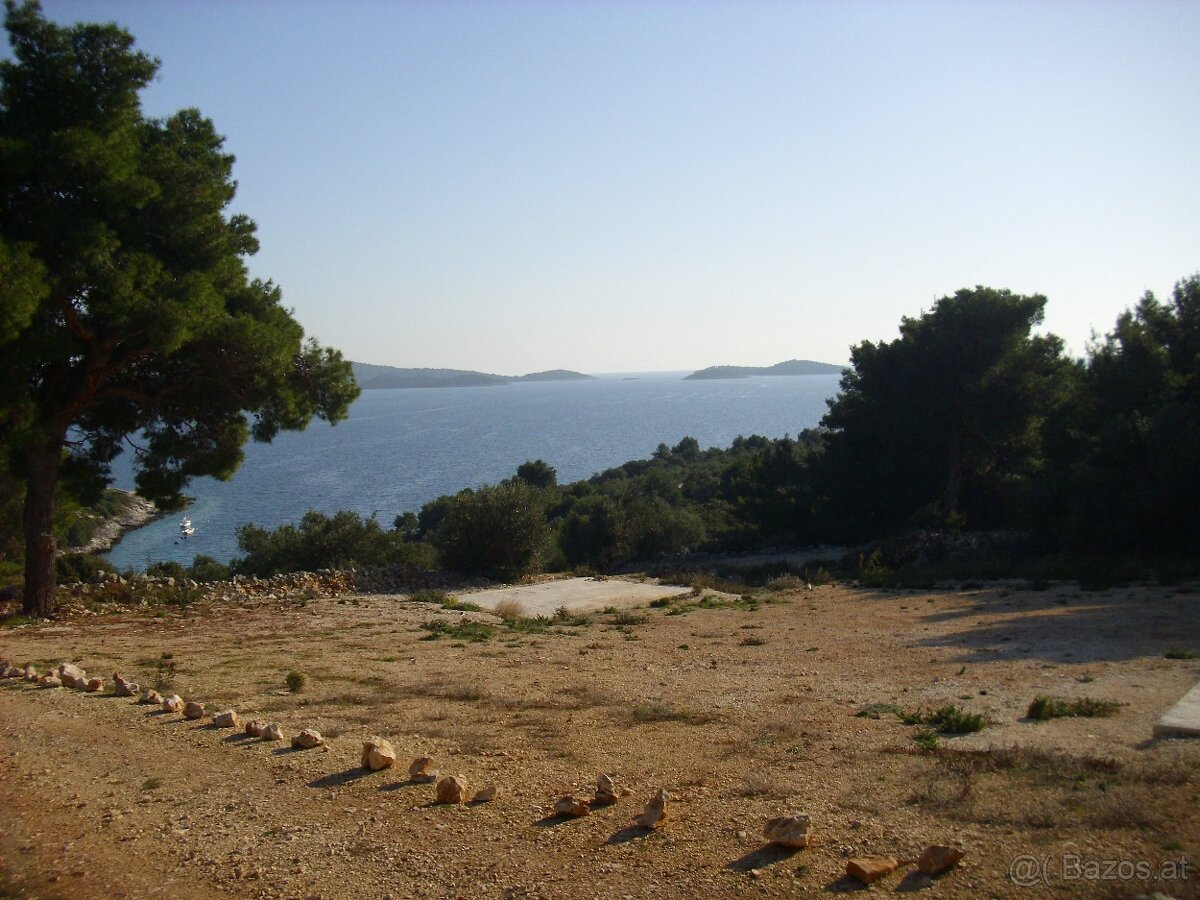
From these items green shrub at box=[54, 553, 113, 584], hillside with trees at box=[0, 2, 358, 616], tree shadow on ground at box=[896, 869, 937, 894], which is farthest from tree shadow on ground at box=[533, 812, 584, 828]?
green shrub at box=[54, 553, 113, 584]

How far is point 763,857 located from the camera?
4414 mm

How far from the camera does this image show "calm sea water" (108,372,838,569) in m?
55.4

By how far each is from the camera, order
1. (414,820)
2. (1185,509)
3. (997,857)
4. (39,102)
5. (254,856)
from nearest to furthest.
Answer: (997,857), (254,856), (414,820), (39,102), (1185,509)

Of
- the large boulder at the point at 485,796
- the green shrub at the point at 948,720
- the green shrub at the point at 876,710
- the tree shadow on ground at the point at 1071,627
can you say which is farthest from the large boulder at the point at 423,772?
the tree shadow on ground at the point at 1071,627

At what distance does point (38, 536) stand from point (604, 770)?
38.8 feet

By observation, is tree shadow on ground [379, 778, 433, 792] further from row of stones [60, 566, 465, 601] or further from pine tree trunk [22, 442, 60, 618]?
row of stones [60, 566, 465, 601]

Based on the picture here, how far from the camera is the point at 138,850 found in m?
4.82

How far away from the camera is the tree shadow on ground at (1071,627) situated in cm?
1005

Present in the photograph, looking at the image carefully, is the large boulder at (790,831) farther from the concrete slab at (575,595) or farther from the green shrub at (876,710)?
the concrete slab at (575,595)

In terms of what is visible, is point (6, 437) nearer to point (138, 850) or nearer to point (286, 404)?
point (286, 404)

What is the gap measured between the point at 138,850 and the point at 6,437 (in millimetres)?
10033

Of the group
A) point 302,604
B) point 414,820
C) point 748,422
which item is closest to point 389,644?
point 302,604

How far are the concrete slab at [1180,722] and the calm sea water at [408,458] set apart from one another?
48.5ft

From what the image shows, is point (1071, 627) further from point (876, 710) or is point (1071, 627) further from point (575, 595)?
point (575, 595)
